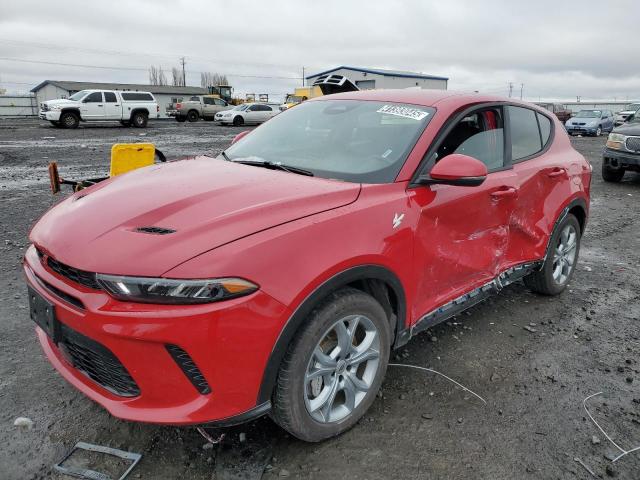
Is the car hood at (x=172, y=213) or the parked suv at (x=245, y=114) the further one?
the parked suv at (x=245, y=114)

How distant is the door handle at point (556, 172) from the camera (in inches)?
149

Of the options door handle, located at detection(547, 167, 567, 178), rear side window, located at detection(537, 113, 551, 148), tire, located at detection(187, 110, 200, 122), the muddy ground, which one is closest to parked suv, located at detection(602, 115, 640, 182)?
the muddy ground

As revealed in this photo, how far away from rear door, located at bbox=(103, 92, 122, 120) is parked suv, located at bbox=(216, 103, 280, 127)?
6518 millimetres

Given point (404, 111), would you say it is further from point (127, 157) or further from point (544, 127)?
point (127, 157)

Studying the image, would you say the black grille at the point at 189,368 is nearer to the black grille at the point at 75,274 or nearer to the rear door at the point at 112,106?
the black grille at the point at 75,274

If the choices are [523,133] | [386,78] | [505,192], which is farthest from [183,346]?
[386,78]

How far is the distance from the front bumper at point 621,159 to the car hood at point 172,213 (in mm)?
9504

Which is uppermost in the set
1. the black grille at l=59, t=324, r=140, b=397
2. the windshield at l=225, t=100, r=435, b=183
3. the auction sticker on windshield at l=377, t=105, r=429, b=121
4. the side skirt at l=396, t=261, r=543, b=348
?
the auction sticker on windshield at l=377, t=105, r=429, b=121

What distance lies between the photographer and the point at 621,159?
994cm

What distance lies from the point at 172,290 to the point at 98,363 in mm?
517

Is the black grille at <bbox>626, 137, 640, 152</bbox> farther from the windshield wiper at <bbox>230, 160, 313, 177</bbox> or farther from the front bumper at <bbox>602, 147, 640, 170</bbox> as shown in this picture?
the windshield wiper at <bbox>230, 160, 313, 177</bbox>

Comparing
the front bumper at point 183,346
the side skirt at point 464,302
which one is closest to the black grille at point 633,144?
the side skirt at point 464,302

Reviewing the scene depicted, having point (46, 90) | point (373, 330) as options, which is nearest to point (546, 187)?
point (373, 330)

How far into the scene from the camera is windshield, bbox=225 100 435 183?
2.69 metres
